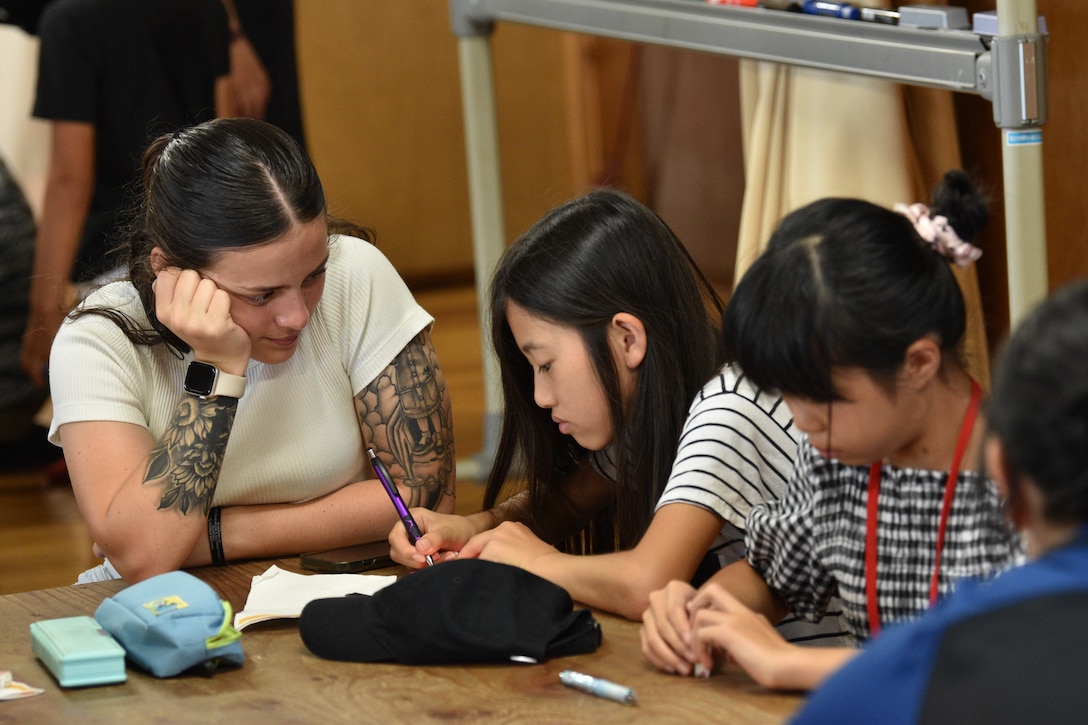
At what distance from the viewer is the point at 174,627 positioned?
1.21 m

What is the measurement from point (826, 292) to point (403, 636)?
18.9 inches

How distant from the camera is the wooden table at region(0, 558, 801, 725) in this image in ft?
3.45

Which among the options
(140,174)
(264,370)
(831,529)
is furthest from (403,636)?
(140,174)

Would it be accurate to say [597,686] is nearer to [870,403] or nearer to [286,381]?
[870,403]

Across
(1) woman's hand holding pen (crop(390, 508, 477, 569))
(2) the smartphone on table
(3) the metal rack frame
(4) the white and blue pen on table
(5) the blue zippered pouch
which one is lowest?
(2) the smartphone on table

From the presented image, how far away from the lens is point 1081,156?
2219 mm

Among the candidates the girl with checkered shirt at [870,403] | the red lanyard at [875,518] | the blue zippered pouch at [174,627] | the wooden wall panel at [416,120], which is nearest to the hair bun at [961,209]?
the girl with checkered shirt at [870,403]

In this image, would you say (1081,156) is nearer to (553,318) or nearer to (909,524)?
(553,318)

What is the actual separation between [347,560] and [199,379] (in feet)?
0.97

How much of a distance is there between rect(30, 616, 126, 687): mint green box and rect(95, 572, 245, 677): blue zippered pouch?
0.02 m

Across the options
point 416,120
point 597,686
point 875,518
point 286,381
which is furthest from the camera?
point 416,120

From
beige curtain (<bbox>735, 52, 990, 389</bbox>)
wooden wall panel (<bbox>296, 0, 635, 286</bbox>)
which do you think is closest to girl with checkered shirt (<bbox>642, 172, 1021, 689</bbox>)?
beige curtain (<bbox>735, 52, 990, 389</bbox>)

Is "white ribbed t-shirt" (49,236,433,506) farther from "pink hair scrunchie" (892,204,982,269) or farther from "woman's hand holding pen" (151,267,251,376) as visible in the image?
"pink hair scrunchie" (892,204,982,269)

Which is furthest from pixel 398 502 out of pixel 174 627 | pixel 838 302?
pixel 838 302
